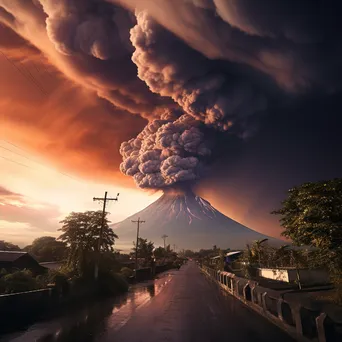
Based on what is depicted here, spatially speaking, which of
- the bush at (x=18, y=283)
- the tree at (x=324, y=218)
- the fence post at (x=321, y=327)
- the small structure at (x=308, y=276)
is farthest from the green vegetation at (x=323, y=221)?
the small structure at (x=308, y=276)

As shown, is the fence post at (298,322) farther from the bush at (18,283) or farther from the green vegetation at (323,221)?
the bush at (18,283)

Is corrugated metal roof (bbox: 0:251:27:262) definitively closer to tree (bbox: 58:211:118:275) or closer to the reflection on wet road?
tree (bbox: 58:211:118:275)

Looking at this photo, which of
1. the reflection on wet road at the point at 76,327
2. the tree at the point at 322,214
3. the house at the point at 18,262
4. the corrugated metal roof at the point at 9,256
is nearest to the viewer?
the reflection on wet road at the point at 76,327

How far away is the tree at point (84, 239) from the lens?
21.6m

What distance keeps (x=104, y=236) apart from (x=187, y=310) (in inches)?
563

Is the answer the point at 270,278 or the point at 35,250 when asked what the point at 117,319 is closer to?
the point at 270,278

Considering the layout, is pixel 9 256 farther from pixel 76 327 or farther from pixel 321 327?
Result: pixel 321 327

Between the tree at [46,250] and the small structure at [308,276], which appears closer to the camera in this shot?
the small structure at [308,276]

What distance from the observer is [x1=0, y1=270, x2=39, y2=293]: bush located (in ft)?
42.5

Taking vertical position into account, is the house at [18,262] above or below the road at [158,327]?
above

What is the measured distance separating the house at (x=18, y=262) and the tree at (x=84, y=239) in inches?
418

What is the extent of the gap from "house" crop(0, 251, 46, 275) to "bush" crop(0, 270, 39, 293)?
57.2 feet

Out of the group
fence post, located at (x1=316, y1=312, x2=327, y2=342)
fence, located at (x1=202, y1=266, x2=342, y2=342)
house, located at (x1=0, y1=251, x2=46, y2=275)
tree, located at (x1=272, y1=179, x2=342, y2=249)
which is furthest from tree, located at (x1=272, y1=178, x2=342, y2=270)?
house, located at (x1=0, y1=251, x2=46, y2=275)

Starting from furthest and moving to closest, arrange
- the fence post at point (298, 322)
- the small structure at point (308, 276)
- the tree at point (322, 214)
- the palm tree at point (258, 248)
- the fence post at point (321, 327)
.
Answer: the palm tree at point (258, 248) → the small structure at point (308, 276) → the tree at point (322, 214) → the fence post at point (298, 322) → the fence post at point (321, 327)
